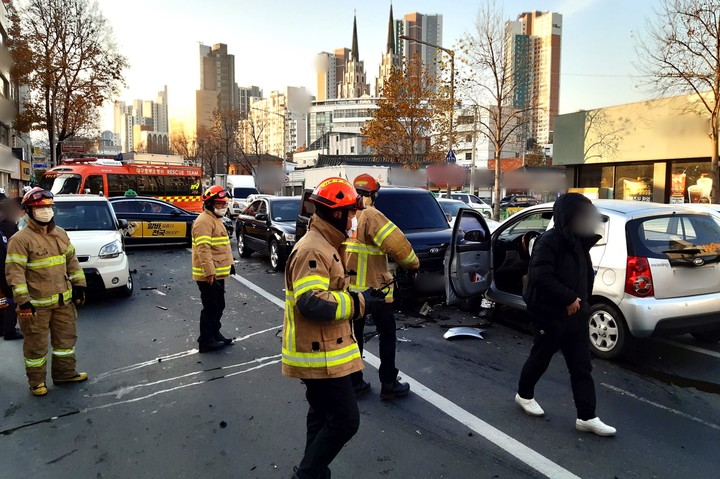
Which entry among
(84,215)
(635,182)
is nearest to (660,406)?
(84,215)

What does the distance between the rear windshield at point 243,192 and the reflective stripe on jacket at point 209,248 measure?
94.4 ft

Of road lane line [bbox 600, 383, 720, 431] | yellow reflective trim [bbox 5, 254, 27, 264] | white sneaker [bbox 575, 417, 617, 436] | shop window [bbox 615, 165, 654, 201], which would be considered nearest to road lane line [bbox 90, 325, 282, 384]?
yellow reflective trim [bbox 5, 254, 27, 264]

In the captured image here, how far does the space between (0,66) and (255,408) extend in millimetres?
35008

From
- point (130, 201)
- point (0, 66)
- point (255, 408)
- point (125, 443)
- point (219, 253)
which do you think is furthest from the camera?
point (0, 66)

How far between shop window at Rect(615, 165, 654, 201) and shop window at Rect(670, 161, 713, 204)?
947 millimetres

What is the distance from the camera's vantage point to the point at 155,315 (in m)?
7.42

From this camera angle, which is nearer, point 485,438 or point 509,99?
point 485,438

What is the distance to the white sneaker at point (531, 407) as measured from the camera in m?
3.96

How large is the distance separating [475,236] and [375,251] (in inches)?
90.9

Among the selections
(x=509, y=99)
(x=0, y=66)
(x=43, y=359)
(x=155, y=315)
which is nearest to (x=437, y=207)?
(x=155, y=315)

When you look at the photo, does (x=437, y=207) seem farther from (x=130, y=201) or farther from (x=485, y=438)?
(x=130, y=201)

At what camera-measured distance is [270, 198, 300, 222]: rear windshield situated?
1195cm

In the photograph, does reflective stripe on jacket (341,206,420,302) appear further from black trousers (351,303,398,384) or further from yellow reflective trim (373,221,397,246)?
black trousers (351,303,398,384)

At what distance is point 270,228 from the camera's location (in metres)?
11.5
